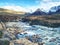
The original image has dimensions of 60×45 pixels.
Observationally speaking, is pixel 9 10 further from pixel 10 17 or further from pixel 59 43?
pixel 59 43

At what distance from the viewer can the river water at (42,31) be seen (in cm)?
436

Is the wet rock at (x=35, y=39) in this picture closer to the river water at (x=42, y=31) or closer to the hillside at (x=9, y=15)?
the river water at (x=42, y=31)

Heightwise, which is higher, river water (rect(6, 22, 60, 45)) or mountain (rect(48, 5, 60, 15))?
mountain (rect(48, 5, 60, 15))

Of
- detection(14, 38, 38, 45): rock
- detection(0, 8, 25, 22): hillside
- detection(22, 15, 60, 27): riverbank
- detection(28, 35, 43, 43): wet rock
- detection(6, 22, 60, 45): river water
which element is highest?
detection(0, 8, 25, 22): hillside

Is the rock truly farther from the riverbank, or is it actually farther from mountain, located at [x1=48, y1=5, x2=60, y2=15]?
mountain, located at [x1=48, y1=5, x2=60, y2=15]

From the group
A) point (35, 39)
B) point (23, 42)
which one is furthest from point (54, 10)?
point (23, 42)

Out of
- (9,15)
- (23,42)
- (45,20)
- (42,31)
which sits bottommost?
(23,42)

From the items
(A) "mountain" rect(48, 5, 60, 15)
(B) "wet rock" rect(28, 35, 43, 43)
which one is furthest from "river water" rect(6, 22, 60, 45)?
(A) "mountain" rect(48, 5, 60, 15)

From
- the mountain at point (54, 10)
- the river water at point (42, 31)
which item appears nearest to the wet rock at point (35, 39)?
the river water at point (42, 31)

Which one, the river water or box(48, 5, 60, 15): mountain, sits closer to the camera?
the river water

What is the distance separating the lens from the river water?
172 inches

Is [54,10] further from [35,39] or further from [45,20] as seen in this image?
[35,39]

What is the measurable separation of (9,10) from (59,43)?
1.70 metres

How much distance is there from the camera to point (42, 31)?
448cm
